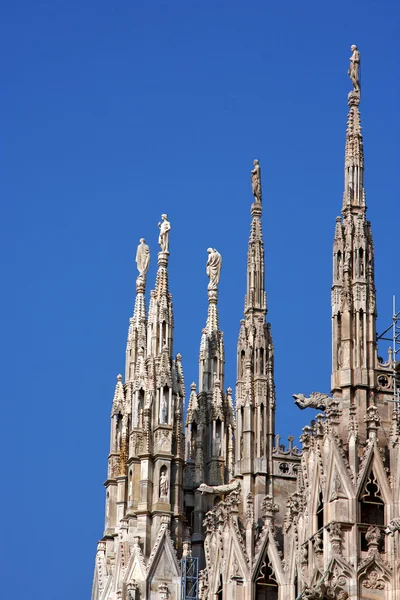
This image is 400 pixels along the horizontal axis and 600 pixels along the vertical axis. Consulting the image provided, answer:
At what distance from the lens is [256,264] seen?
7512 centimetres

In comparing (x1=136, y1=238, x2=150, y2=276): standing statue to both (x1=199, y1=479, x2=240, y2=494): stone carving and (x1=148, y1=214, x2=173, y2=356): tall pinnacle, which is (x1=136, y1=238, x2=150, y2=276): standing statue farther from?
(x1=199, y1=479, x2=240, y2=494): stone carving

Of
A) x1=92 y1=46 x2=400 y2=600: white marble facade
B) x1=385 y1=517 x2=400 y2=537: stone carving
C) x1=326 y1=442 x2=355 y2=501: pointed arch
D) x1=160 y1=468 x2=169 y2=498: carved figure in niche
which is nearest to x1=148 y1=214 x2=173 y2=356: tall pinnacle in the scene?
x1=92 y1=46 x2=400 y2=600: white marble facade

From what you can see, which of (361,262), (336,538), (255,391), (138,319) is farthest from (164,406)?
(336,538)

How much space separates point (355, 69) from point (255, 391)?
12.5 meters

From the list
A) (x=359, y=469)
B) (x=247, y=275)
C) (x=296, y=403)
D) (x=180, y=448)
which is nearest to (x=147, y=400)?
(x=180, y=448)

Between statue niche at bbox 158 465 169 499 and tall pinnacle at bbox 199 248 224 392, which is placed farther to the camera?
tall pinnacle at bbox 199 248 224 392

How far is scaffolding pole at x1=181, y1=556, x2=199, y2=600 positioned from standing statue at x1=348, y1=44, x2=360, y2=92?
20.6m

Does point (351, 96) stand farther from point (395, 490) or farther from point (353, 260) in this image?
point (395, 490)

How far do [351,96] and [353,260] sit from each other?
7.00 metres

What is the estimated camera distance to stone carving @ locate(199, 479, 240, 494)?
71688mm

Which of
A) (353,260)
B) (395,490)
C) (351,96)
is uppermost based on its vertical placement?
(351,96)

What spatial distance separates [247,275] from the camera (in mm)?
75062

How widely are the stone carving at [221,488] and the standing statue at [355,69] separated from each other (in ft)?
49.6

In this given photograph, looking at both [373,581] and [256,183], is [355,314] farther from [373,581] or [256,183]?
[256,183]
